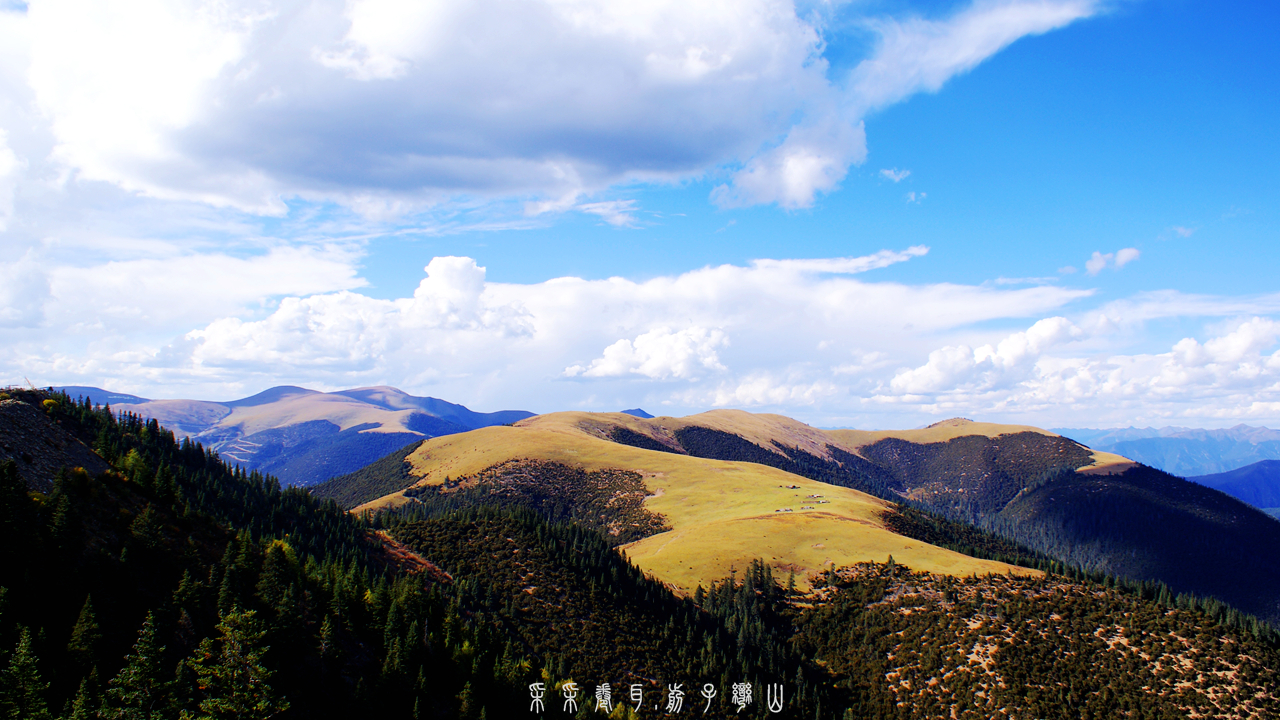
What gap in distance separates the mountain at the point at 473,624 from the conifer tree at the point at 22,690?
19 cm

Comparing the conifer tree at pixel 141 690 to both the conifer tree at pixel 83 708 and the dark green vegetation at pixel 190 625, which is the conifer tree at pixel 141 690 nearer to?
the dark green vegetation at pixel 190 625

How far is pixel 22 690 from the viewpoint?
163 feet

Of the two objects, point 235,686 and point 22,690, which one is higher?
point 22,690

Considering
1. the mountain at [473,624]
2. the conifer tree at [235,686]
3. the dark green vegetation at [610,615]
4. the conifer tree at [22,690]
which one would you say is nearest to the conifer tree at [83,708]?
the mountain at [473,624]

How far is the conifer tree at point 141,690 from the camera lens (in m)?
52.9

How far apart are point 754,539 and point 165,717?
164731mm

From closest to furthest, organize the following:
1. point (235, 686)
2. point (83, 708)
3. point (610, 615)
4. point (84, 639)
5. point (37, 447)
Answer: point (83, 708)
point (235, 686)
point (84, 639)
point (37, 447)
point (610, 615)

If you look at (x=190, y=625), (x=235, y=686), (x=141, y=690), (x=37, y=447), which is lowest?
(x=235, y=686)

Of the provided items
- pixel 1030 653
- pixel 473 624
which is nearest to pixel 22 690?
pixel 473 624

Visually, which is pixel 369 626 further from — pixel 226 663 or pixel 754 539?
pixel 754 539

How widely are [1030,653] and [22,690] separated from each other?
149433 millimetres

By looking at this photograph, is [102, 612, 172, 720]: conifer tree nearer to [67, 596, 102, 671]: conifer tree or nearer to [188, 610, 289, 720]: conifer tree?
[188, 610, 289, 720]: conifer tree

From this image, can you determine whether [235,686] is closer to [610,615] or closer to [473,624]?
[473,624]

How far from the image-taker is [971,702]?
112438 millimetres
